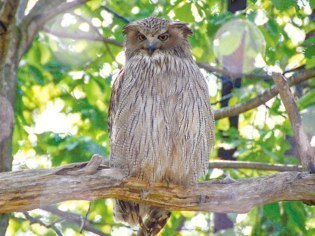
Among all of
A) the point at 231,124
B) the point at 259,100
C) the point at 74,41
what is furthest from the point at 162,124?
the point at 231,124

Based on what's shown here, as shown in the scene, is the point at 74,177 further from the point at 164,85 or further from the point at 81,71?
the point at 81,71

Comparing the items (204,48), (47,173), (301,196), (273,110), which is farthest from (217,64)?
(47,173)

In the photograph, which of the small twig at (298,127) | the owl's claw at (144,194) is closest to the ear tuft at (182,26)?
A: the small twig at (298,127)

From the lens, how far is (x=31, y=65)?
6828mm

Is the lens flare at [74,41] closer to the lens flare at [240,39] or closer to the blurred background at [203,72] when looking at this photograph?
the blurred background at [203,72]

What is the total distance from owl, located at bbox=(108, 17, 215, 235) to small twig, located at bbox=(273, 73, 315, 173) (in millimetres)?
610

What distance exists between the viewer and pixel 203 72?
23.5 ft

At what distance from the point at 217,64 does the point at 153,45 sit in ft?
7.25

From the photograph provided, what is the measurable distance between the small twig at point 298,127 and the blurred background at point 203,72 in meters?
0.60

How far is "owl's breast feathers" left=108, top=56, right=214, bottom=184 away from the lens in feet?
15.9

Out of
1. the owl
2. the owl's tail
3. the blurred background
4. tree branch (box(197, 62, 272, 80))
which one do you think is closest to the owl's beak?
the owl

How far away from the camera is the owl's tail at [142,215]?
530 cm

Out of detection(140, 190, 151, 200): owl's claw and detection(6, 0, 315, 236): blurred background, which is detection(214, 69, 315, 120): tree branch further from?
detection(140, 190, 151, 200): owl's claw

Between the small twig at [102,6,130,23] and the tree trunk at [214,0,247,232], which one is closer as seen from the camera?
the small twig at [102,6,130,23]
